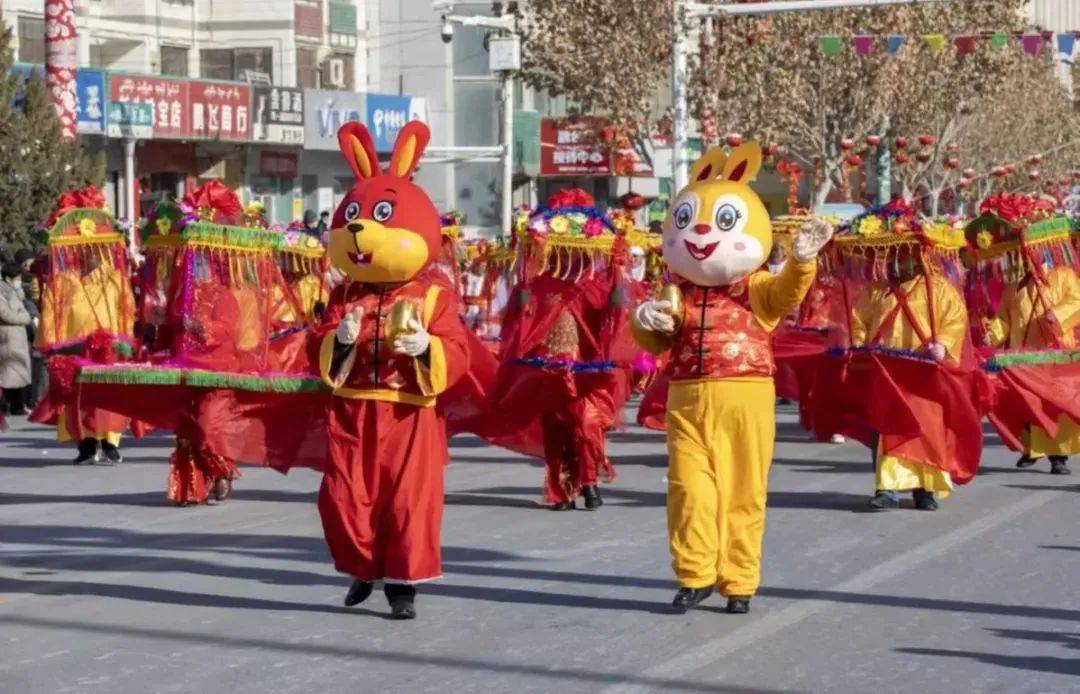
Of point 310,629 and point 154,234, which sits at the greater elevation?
point 154,234

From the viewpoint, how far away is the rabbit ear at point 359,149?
9.55m

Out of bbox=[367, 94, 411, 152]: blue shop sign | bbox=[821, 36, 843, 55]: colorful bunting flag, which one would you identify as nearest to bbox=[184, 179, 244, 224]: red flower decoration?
bbox=[821, 36, 843, 55]: colorful bunting flag

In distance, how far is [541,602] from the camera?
949cm

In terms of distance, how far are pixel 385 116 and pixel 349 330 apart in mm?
31630

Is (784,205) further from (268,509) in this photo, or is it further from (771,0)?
(268,509)

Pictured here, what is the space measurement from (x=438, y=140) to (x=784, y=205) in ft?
45.4

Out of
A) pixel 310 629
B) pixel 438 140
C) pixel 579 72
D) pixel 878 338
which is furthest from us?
pixel 438 140

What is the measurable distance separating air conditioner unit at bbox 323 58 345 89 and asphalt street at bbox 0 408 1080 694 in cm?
2702

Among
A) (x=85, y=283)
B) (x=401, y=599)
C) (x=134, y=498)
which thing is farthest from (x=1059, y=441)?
(x=401, y=599)

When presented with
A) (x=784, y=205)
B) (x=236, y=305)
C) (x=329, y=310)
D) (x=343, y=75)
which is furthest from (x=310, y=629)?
(x=784, y=205)

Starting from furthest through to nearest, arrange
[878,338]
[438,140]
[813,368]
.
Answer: [438,140] < [813,368] < [878,338]

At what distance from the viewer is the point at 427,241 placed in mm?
9203

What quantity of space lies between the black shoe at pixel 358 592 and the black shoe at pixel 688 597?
1258mm

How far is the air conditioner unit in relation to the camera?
40.7m
